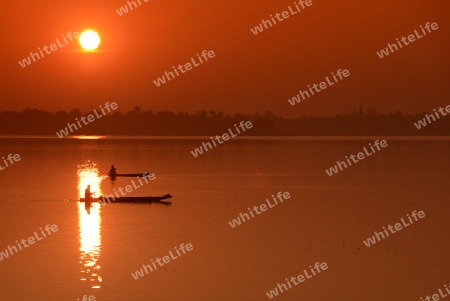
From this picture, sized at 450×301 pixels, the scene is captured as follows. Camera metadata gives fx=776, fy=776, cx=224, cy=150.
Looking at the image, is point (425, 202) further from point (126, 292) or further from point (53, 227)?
point (126, 292)

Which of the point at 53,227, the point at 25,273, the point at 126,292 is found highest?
the point at 53,227

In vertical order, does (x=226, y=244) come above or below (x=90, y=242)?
below

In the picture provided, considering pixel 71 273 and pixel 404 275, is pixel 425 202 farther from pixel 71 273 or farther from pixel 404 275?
pixel 71 273

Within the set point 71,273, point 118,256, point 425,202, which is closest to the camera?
point 71,273

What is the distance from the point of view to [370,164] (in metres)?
101

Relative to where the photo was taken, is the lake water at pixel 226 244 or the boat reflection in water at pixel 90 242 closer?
the lake water at pixel 226 244

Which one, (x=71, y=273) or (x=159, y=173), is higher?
(x=159, y=173)

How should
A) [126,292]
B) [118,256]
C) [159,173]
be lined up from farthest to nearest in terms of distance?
[159,173] → [118,256] → [126,292]

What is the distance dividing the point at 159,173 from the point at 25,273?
2231 inches

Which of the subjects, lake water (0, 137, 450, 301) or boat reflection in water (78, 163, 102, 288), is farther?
boat reflection in water (78, 163, 102, 288)

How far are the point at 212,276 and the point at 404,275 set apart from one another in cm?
668

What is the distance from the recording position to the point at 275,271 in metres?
27.5

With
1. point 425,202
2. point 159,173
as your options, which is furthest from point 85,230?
point 159,173

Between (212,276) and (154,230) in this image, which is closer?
(212,276)
